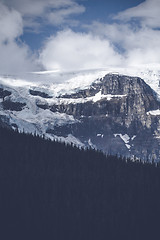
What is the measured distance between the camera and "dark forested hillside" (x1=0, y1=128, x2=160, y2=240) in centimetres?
16775

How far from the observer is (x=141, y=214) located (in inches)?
7190

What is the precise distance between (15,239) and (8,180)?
2704 cm

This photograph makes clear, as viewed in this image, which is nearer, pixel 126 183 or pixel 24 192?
pixel 24 192

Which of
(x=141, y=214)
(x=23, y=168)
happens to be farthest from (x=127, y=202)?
(x=23, y=168)

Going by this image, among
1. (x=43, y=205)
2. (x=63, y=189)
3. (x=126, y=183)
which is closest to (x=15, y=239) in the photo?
(x=43, y=205)

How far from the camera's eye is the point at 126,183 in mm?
196375

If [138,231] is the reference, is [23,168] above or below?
above

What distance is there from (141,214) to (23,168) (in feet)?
114

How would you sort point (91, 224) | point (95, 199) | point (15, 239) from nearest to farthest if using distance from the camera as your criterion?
1. point (15, 239)
2. point (91, 224)
3. point (95, 199)

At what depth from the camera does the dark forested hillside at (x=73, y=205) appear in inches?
6604

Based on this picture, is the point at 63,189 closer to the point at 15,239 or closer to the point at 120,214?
the point at 120,214

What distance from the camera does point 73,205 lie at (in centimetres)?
17888

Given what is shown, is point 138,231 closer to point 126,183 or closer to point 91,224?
point 91,224

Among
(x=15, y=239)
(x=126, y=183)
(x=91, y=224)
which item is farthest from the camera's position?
(x=126, y=183)
